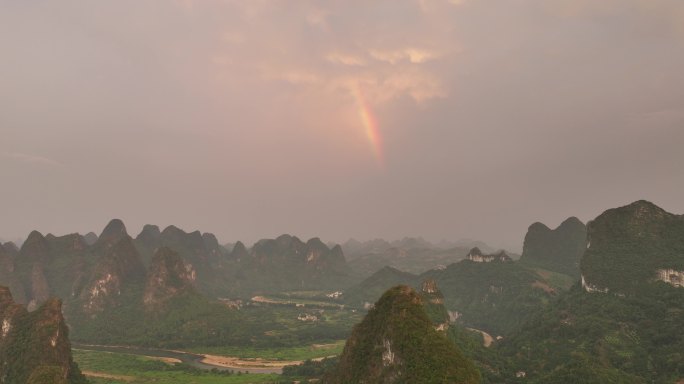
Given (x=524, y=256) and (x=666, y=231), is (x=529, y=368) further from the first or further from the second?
(x=524, y=256)

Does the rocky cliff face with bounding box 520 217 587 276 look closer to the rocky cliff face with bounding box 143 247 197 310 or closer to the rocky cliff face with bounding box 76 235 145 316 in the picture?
the rocky cliff face with bounding box 143 247 197 310

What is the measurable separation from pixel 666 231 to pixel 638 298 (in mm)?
21930

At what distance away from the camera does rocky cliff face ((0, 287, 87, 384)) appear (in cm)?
7588

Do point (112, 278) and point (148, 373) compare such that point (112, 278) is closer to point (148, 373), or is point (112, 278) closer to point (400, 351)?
point (148, 373)

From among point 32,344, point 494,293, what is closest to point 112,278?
point 32,344

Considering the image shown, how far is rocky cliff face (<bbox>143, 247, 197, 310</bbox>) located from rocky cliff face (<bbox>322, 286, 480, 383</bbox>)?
385 feet

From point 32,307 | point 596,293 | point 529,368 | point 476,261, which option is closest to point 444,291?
point 476,261

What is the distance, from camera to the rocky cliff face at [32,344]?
75.9m

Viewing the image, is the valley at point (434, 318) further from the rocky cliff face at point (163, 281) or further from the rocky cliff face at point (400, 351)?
the rocky cliff face at point (163, 281)

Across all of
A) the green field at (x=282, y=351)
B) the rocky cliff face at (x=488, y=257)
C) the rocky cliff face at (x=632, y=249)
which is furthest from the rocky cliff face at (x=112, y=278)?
the rocky cliff face at (x=632, y=249)

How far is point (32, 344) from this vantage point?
77.8 m

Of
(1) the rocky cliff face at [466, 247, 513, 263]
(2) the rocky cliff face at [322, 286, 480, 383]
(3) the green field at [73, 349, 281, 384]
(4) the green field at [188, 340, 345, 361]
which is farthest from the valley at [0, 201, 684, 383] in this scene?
(1) the rocky cliff face at [466, 247, 513, 263]

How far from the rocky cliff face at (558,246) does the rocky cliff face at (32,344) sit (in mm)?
154914

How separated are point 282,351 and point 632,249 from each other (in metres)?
90.4
